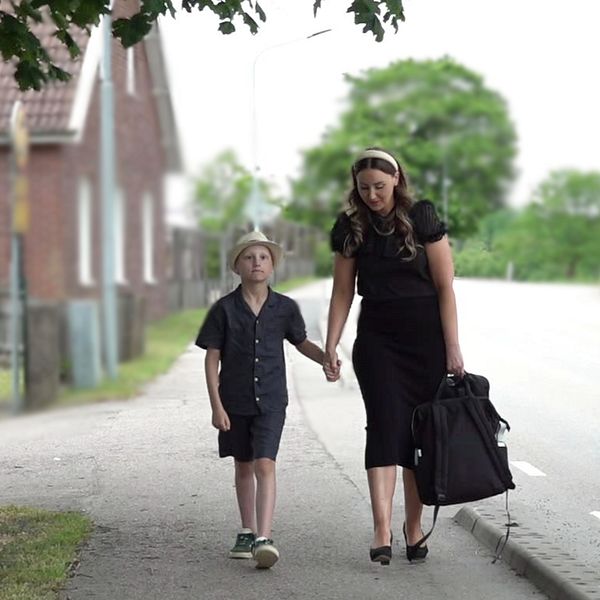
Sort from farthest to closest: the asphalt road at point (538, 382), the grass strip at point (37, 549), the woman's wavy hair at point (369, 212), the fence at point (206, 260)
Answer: the fence at point (206, 260), the asphalt road at point (538, 382), the woman's wavy hair at point (369, 212), the grass strip at point (37, 549)

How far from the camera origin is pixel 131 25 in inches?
273

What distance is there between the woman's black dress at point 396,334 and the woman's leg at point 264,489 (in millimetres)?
413

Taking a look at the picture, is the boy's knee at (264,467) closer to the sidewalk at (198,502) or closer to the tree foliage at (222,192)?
the sidewalk at (198,502)

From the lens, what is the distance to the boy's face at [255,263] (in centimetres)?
610

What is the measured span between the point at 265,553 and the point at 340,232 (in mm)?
1354

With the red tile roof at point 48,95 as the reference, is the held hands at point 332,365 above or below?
below

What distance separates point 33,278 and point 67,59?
7.03 feet

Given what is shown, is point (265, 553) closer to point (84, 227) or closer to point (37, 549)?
point (37, 549)

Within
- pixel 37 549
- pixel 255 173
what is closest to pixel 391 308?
pixel 37 549

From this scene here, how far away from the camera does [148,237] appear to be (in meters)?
9.88

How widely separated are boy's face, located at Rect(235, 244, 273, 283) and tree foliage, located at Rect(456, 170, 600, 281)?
11.0ft

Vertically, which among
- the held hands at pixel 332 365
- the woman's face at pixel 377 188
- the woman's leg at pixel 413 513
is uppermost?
the woman's face at pixel 377 188

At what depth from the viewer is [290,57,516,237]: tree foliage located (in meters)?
11.0

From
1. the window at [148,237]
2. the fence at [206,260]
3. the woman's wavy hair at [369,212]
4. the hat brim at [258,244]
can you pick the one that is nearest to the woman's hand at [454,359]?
the woman's wavy hair at [369,212]
